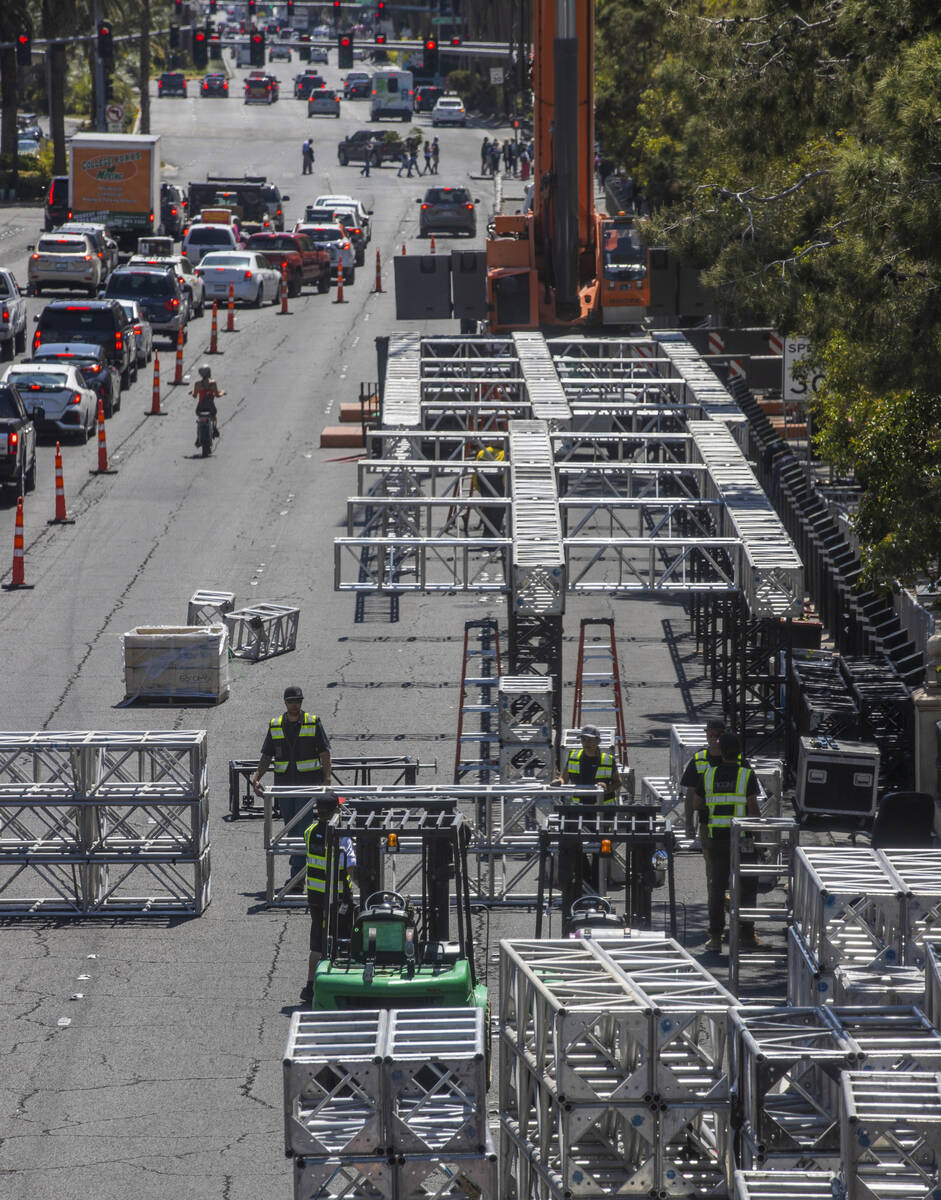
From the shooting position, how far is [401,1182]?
33.2ft

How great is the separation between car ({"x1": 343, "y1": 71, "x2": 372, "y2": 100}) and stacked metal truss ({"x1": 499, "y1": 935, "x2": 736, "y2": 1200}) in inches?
4787

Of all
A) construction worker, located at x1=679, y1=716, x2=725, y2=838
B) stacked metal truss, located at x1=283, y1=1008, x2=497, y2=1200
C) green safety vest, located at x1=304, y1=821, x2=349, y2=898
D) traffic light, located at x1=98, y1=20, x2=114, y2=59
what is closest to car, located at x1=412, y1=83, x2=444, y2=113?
traffic light, located at x1=98, y1=20, x2=114, y2=59

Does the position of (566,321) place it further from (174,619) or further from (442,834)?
(442,834)

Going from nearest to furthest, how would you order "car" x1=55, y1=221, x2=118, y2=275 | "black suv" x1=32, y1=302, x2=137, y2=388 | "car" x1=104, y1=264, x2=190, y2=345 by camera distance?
"black suv" x1=32, y1=302, x2=137, y2=388 → "car" x1=104, y1=264, x2=190, y2=345 → "car" x1=55, y1=221, x2=118, y2=275

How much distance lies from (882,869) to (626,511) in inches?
855

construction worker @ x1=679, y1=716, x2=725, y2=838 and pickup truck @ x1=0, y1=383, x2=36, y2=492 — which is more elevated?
pickup truck @ x1=0, y1=383, x2=36, y2=492

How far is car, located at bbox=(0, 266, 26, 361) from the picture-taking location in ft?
148

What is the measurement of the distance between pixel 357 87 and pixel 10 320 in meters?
86.5

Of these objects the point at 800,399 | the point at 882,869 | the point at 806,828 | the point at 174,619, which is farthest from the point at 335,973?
the point at 800,399

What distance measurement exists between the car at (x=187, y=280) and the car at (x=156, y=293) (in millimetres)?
779

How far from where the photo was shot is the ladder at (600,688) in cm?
2183

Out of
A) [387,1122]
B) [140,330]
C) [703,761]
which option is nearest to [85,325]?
[140,330]

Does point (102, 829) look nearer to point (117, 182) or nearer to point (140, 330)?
point (140, 330)

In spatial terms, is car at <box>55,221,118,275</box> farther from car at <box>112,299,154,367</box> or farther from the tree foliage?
the tree foliage
